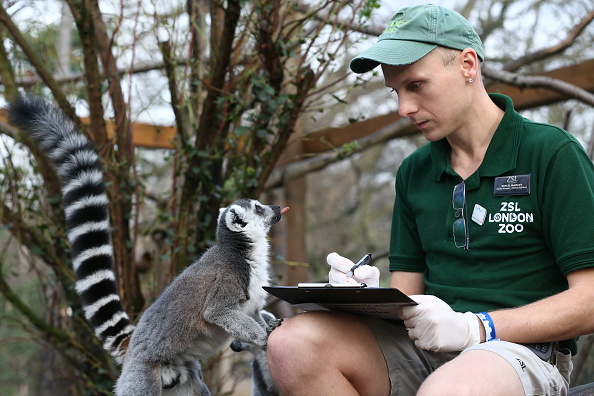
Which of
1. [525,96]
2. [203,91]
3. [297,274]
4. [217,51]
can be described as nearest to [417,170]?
[217,51]

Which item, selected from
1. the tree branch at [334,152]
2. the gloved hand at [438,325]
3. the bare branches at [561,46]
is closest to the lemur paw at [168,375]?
the gloved hand at [438,325]

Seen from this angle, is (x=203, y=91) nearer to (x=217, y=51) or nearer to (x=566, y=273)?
(x=217, y=51)

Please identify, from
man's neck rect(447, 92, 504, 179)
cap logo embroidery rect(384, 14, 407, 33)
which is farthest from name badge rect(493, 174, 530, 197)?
cap logo embroidery rect(384, 14, 407, 33)

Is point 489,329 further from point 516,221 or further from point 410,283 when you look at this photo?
point 410,283

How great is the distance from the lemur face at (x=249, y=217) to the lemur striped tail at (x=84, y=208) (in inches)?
19.7

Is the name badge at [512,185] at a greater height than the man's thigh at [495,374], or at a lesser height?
greater

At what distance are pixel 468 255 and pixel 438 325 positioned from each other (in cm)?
36

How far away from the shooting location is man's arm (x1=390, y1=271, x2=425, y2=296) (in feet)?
6.77

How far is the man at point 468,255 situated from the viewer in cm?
154

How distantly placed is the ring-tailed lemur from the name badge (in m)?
0.82

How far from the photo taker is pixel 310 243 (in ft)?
28.5

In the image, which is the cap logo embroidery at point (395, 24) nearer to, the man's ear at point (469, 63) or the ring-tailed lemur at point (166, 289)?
the man's ear at point (469, 63)

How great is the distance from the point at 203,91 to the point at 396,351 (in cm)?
222

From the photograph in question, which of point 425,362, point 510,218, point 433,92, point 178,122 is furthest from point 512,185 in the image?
point 178,122
